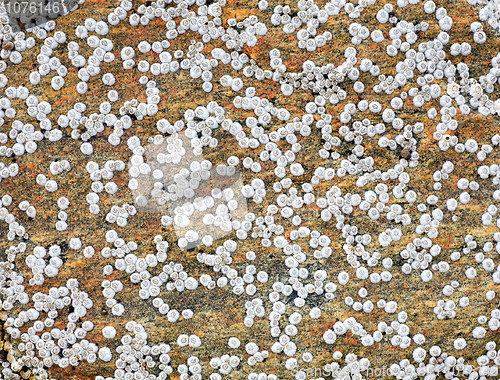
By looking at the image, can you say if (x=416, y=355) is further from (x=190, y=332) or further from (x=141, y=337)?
(x=141, y=337)

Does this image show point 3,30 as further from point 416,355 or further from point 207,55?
point 416,355

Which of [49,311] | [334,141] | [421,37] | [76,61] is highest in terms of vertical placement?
[421,37]

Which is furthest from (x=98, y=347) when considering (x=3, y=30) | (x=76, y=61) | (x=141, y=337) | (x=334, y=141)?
(x=3, y=30)

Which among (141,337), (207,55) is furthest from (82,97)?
(141,337)

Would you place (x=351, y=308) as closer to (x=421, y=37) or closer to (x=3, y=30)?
(x=421, y=37)

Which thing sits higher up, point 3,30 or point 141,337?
point 3,30

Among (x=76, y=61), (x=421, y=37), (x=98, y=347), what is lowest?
(x=98, y=347)

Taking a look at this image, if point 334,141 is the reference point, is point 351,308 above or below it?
below
